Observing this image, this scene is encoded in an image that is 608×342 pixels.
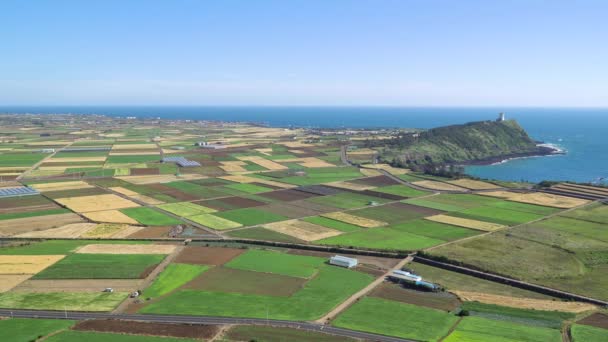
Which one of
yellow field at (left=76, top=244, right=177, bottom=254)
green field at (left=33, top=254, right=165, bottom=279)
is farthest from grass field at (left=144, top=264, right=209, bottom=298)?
yellow field at (left=76, top=244, right=177, bottom=254)

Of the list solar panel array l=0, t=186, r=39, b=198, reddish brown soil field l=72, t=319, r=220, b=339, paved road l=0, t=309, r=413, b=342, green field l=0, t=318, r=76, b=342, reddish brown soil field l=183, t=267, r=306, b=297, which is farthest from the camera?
solar panel array l=0, t=186, r=39, b=198

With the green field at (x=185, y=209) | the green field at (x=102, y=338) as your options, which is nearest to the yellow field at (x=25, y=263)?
the green field at (x=102, y=338)

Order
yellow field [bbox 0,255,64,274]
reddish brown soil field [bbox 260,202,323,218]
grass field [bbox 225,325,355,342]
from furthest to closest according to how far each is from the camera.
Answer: reddish brown soil field [bbox 260,202,323,218]
yellow field [bbox 0,255,64,274]
grass field [bbox 225,325,355,342]

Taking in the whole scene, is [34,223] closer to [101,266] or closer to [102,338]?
[101,266]

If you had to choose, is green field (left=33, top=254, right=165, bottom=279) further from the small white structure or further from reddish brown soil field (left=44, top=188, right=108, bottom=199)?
reddish brown soil field (left=44, top=188, right=108, bottom=199)

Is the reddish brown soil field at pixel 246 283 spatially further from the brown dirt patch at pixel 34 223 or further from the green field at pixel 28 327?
the brown dirt patch at pixel 34 223

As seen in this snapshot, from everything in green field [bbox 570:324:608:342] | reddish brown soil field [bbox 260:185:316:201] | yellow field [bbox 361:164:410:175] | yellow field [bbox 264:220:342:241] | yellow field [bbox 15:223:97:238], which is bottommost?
yellow field [bbox 15:223:97:238]

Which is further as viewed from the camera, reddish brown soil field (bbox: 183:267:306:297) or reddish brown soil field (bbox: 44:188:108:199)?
reddish brown soil field (bbox: 44:188:108:199)

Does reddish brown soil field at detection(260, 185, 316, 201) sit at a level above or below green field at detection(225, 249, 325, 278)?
above
